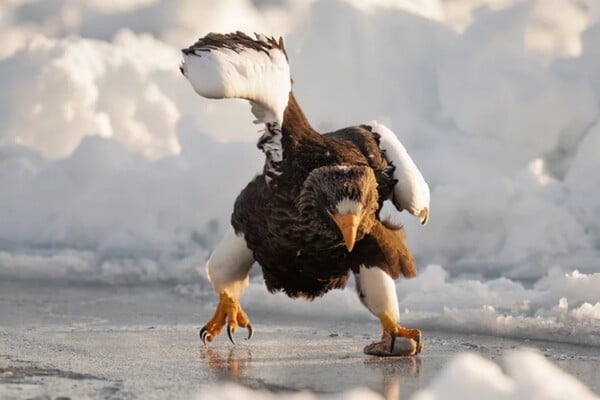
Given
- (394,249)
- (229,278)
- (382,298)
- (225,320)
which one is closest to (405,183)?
(394,249)

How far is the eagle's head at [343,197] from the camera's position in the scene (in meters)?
6.34

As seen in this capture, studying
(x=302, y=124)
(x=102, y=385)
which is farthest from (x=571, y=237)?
(x=102, y=385)

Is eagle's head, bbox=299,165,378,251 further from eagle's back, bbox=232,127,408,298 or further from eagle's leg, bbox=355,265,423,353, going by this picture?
eagle's leg, bbox=355,265,423,353

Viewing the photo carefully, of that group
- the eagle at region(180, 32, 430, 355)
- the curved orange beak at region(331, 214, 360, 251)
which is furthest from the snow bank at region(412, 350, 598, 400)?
the eagle at region(180, 32, 430, 355)

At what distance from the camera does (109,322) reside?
909 centimetres

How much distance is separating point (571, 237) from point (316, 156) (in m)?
8.32

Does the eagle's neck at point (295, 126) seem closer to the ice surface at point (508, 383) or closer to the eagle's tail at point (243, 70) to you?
the eagle's tail at point (243, 70)

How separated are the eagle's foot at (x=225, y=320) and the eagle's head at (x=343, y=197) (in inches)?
55.3

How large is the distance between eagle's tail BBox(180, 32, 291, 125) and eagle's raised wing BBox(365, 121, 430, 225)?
0.70 meters

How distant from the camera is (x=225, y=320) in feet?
25.8

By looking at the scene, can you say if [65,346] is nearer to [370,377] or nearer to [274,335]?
[274,335]

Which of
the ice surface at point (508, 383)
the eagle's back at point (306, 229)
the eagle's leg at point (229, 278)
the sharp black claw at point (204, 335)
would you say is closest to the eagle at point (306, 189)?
the eagle's back at point (306, 229)

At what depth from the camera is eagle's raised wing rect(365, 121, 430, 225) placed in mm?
7090

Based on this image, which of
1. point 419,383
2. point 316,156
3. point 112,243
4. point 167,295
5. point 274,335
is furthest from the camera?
point 112,243
